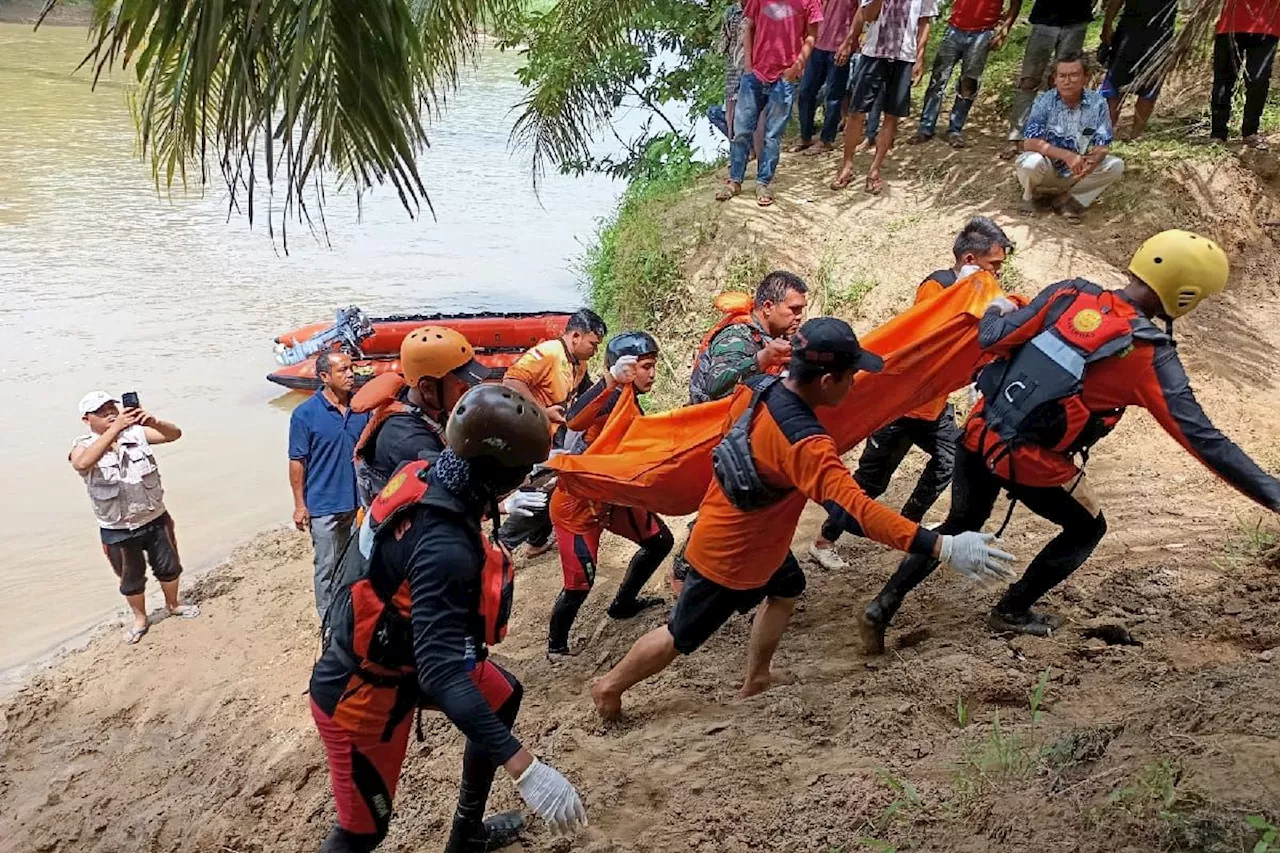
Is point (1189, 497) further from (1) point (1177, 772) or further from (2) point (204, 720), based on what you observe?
(2) point (204, 720)

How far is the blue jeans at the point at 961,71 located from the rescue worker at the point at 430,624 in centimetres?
721

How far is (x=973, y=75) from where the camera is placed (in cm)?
838

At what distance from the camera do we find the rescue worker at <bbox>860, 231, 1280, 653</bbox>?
3.25m

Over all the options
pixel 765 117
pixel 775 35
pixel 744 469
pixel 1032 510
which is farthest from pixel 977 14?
pixel 744 469

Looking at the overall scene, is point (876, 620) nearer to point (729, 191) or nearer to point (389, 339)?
point (729, 191)

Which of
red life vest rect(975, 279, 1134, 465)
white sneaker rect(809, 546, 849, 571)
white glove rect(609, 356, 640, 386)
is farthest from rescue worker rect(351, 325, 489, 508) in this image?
white sneaker rect(809, 546, 849, 571)

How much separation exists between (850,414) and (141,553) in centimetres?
448

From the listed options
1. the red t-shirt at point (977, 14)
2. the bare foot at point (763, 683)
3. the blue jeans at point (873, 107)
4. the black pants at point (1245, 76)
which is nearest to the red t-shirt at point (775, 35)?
the blue jeans at point (873, 107)

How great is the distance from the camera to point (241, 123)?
293 centimetres

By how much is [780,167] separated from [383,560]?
7.21 m

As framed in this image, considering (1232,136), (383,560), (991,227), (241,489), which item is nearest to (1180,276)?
(991,227)

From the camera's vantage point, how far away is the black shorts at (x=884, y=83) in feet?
25.8

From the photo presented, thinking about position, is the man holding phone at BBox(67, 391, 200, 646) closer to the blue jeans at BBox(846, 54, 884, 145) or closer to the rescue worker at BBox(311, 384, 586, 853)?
the rescue worker at BBox(311, 384, 586, 853)

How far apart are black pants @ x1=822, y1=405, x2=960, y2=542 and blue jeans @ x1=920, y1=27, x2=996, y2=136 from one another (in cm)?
474
